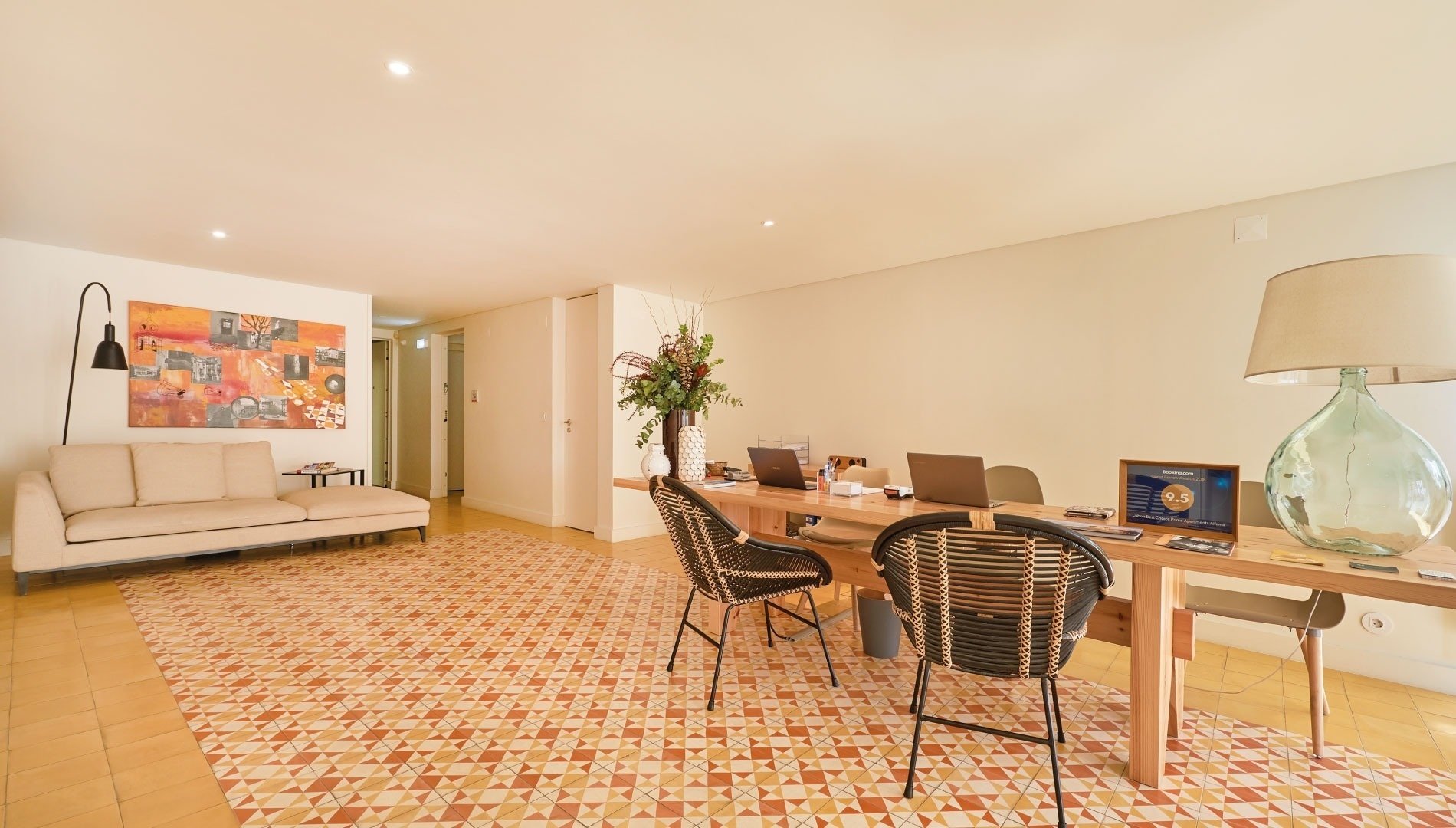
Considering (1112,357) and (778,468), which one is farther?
(1112,357)

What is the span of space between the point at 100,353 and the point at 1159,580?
A: 21.6 ft

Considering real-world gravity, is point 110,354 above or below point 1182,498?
above

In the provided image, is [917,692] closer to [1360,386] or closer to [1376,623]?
[1360,386]

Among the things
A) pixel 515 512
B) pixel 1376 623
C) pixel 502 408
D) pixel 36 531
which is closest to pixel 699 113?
pixel 1376 623

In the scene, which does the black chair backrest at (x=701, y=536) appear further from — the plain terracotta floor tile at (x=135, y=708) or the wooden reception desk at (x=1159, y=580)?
the plain terracotta floor tile at (x=135, y=708)

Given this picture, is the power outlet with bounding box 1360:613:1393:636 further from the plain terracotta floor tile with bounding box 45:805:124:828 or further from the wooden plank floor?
the plain terracotta floor tile with bounding box 45:805:124:828

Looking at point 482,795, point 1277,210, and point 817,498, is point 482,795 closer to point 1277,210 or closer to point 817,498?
point 817,498

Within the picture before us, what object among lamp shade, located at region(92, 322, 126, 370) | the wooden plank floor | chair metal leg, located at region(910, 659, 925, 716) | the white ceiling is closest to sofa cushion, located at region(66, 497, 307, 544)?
the wooden plank floor

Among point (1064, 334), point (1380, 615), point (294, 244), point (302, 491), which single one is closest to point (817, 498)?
point (1064, 334)

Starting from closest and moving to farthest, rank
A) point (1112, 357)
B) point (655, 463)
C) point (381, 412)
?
point (655, 463) < point (1112, 357) < point (381, 412)

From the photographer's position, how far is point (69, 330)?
4844 mm

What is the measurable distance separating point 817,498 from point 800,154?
65.3 inches

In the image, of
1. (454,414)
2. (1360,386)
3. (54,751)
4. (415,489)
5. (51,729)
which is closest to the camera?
(1360,386)

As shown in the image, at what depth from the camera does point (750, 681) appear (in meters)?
2.66
